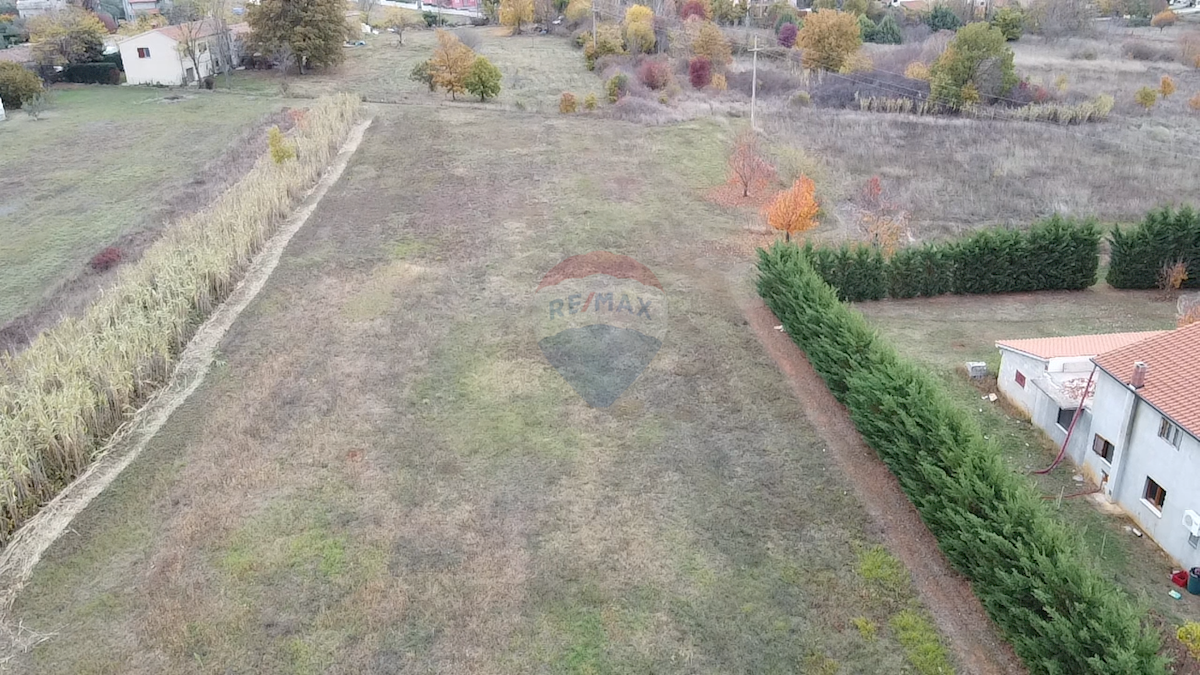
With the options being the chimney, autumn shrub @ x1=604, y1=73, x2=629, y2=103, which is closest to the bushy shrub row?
the chimney

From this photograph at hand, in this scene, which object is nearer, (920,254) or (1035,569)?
(1035,569)

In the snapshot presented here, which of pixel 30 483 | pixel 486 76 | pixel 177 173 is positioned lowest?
pixel 30 483

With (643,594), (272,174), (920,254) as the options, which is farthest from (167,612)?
(272,174)

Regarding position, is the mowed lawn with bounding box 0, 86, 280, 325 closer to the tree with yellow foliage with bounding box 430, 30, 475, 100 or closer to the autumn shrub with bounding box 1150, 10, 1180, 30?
the tree with yellow foliage with bounding box 430, 30, 475, 100

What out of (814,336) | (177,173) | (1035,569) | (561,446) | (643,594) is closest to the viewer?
(1035,569)

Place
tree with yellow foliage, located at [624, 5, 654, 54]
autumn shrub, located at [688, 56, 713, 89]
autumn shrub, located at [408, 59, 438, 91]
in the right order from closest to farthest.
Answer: autumn shrub, located at [408, 59, 438, 91] < autumn shrub, located at [688, 56, 713, 89] < tree with yellow foliage, located at [624, 5, 654, 54]

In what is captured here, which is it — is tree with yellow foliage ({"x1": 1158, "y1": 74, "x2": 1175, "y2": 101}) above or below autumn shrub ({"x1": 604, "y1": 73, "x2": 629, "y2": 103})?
below

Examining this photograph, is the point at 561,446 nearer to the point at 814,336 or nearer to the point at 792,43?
the point at 814,336
